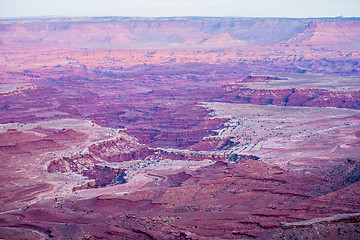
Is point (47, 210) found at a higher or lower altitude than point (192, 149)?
higher

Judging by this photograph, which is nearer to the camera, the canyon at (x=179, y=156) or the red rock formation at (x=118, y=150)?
the canyon at (x=179, y=156)

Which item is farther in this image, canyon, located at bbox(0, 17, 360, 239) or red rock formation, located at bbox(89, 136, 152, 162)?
red rock formation, located at bbox(89, 136, 152, 162)

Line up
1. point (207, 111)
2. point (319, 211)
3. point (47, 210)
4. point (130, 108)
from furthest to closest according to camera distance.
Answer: point (130, 108)
point (207, 111)
point (47, 210)
point (319, 211)

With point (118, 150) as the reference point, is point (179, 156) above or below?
above

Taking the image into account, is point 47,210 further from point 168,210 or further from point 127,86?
point 127,86

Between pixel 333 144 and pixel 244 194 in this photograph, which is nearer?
pixel 244 194

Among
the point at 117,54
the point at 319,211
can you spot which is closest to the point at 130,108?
the point at 319,211

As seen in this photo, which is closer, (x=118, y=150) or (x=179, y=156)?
(x=179, y=156)

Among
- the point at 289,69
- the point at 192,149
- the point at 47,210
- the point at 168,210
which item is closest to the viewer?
the point at 168,210
